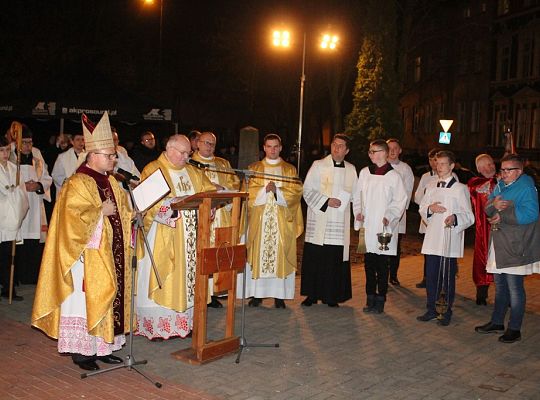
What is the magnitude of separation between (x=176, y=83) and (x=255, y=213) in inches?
1038

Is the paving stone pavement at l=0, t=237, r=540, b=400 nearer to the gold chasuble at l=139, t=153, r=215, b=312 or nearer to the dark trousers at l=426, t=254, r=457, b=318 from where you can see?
the dark trousers at l=426, t=254, r=457, b=318

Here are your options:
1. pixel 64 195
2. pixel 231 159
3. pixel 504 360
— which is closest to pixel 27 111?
pixel 231 159

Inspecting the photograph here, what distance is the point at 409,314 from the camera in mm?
9047

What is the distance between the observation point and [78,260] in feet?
20.4

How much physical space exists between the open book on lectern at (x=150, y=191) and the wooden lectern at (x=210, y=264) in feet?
0.80

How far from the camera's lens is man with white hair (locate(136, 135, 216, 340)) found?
23.9 feet

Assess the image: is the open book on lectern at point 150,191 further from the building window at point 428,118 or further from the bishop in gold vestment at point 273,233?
the building window at point 428,118

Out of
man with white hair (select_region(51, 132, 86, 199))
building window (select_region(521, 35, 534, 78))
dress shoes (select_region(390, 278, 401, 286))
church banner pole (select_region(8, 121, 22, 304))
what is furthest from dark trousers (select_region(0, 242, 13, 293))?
building window (select_region(521, 35, 534, 78))

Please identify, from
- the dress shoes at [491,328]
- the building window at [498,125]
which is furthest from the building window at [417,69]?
the dress shoes at [491,328]

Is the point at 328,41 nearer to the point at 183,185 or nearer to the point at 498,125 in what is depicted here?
the point at 183,185

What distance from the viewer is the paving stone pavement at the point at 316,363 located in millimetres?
5977

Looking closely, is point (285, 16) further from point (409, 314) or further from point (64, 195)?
point (64, 195)

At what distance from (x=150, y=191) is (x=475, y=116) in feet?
122

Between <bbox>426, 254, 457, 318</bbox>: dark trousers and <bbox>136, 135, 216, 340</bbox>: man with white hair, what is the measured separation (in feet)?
9.80
